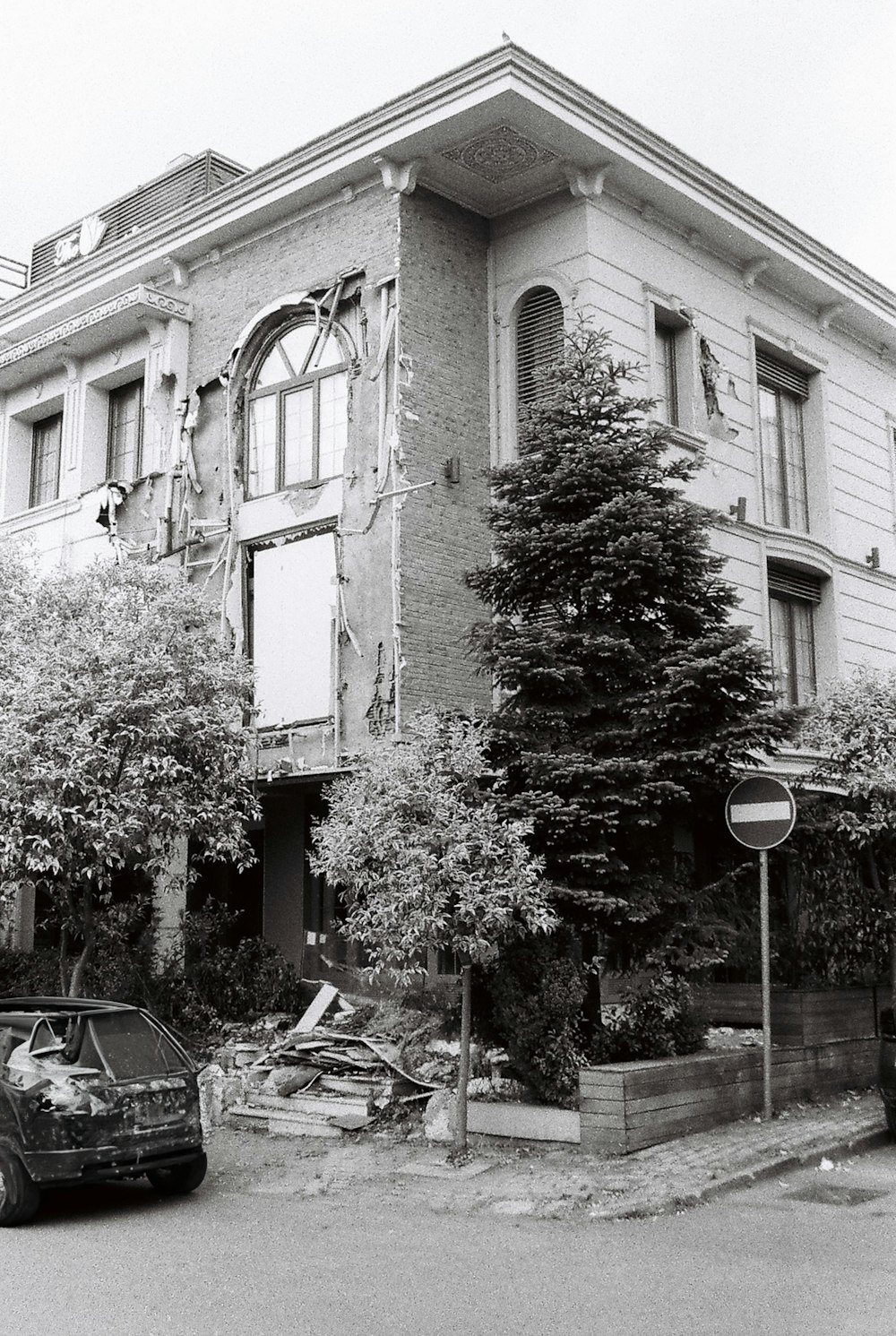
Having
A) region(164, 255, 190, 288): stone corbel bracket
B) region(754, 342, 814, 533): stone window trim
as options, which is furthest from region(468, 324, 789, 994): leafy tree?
region(164, 255, 190, 288): stone corbel bracket

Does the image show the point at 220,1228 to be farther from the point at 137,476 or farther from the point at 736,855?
the point at 137,476

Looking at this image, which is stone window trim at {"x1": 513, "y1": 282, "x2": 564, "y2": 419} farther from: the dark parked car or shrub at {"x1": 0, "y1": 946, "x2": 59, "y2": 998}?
the dark parked car

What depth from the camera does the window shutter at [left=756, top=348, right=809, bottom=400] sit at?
68.2ft

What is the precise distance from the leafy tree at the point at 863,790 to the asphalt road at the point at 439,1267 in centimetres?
452

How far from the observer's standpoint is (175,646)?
14.3m

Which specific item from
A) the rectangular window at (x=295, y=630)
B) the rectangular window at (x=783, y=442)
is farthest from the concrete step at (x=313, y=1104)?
the rectangular window at (x=783, y=442)

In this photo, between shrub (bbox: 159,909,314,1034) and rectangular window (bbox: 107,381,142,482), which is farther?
rectangular window (bbox: 107,381,142,482)

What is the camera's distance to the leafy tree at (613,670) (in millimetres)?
12117

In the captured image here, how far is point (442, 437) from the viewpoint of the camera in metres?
17.4

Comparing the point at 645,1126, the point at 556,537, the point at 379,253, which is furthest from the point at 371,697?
the point at 645,1126

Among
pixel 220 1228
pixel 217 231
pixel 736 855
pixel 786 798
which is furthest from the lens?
pixel 217 231

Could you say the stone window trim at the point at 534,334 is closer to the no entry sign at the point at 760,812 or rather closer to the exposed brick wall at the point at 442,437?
the exposed brick wall at the point at 442,437

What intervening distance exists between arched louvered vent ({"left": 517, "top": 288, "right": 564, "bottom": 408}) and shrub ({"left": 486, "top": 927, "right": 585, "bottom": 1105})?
27.8 feet

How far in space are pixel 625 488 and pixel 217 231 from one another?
9.23 m
